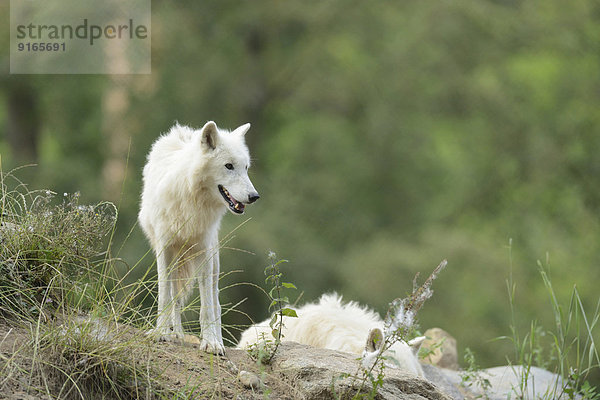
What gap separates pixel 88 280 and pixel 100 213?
1.59ft

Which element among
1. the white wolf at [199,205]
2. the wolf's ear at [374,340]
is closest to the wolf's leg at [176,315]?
the white wolf at [199,205]

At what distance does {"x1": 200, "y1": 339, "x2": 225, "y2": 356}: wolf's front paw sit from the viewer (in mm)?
4949

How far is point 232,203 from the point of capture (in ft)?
17.6

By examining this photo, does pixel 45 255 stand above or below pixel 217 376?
above

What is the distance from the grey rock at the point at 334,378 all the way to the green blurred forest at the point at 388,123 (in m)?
12.7

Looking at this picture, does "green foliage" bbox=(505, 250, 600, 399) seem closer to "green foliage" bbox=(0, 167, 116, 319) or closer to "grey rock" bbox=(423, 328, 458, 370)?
"grey rock" bbox=(423, 328, 458, 370)

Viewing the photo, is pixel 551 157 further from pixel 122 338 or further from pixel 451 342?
pixel 122 338

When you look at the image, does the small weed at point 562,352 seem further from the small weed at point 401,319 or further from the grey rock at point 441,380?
the small weed at point 401,319

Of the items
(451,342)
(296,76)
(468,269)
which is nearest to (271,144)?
(296,76)

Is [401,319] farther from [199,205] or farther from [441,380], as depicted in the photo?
[441,380]

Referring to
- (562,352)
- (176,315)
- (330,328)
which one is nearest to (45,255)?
(176,315)

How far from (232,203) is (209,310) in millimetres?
706

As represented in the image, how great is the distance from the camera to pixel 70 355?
421 centimetres

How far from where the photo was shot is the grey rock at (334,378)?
14.7 ft
